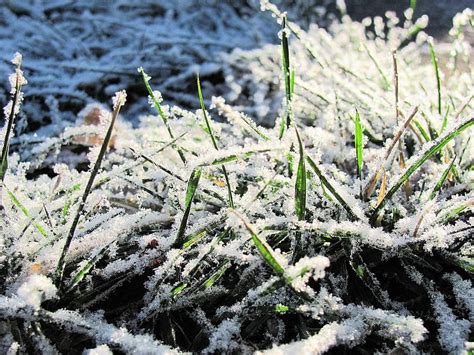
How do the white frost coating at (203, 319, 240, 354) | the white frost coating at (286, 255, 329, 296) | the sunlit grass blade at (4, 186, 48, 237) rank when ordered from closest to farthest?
the white frost coating at (286, 255, 329, 296) → the white frost coating at (203, 319, 240, 354) → the sunlit grass blade at (4, 186, 48, 237)

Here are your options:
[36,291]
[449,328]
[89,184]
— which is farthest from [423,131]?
[36,291]

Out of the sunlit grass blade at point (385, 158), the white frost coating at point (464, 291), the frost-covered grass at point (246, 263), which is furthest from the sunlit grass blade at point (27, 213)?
the white frost coating at point (464, 291)

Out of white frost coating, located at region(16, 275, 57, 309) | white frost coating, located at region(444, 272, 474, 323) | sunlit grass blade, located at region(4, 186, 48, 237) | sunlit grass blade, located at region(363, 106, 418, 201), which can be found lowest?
white frost coating, located at region(444, 272, 474, 323)

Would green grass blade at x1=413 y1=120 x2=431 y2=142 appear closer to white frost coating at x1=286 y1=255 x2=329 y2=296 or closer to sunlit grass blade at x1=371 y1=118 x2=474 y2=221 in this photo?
sunlit grass blade at x1=371 y1=118 x2=474 y2=221

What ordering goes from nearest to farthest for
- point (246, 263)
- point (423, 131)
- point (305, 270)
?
point (305, 270), point (246, 263), point (423, 131)

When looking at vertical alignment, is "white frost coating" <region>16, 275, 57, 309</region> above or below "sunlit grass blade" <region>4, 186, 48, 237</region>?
below

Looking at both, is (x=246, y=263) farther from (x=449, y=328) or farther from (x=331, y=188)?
(x=449, y=328)

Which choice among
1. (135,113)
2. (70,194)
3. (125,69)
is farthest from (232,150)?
(125,69)

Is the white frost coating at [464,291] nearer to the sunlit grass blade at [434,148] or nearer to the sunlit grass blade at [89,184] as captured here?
the sunlit grass blade at [434,148]

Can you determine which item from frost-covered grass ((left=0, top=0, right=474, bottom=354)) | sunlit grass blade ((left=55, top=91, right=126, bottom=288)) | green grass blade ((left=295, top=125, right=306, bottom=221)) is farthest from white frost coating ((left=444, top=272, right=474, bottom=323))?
sunlit grass blade ((left=55, top=91, right=126, bottom=288))
